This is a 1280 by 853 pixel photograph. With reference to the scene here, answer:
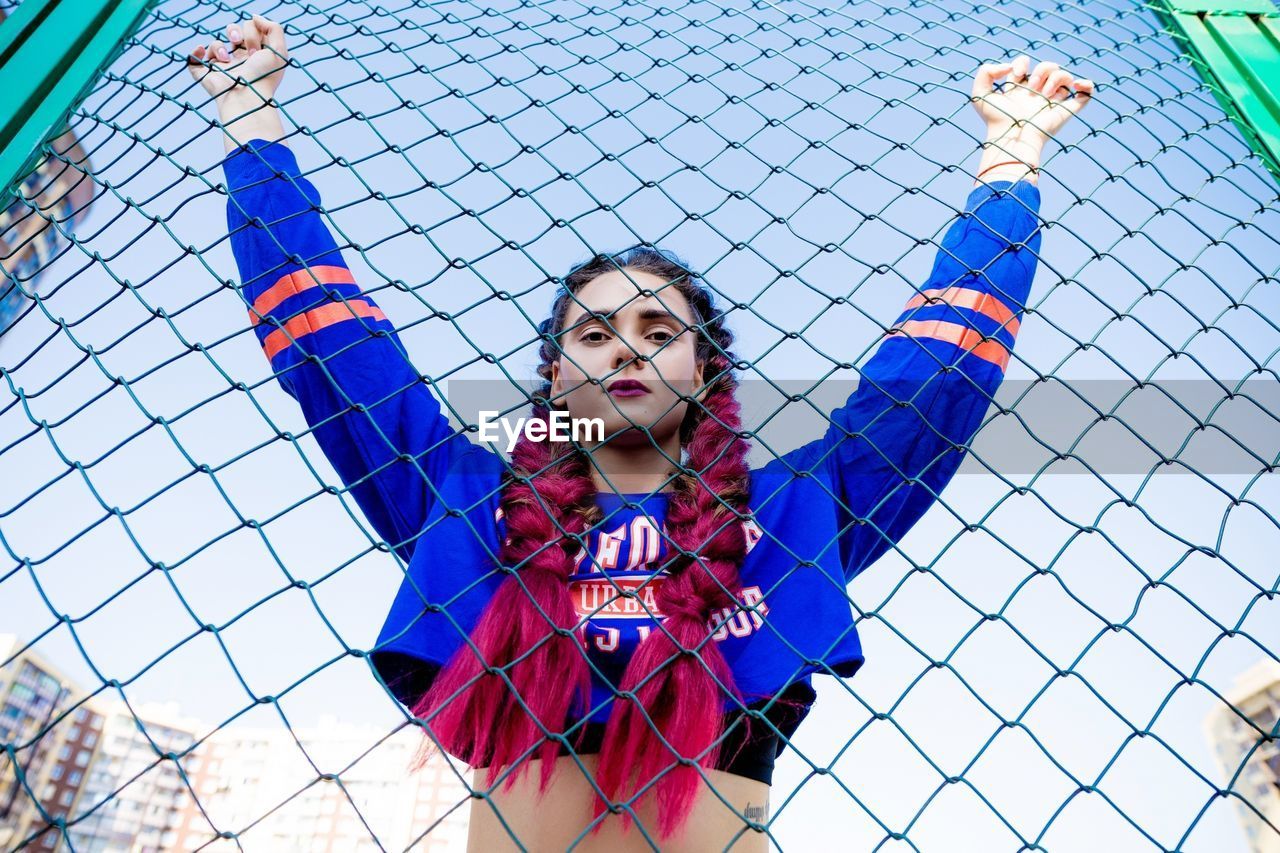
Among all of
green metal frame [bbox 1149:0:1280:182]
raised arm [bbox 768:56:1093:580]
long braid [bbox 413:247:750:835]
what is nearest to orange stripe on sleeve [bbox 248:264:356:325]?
long braid [bbox 413:247:750:835]

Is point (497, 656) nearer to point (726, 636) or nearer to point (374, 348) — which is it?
point (726, 636)

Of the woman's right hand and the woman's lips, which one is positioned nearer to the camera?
the woman's lips

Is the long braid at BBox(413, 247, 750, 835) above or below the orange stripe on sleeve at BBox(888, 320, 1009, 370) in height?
below

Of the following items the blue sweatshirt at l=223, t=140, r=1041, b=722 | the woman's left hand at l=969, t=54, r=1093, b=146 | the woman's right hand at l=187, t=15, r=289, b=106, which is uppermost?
the woman's right hand at l=187, t=15, r=289, b=106

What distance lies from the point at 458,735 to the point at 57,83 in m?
0.95

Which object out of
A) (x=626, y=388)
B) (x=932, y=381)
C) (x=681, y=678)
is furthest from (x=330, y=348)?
(x=932, y=381)

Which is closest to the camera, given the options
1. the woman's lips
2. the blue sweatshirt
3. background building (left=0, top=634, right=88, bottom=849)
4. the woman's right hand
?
the blue sweatshirt

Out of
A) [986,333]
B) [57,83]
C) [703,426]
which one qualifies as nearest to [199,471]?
[57,83]

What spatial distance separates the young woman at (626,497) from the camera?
106cm

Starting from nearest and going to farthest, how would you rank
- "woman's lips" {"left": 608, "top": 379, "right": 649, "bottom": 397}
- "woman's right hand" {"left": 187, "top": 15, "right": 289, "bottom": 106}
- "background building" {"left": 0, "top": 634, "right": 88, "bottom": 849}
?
1. "woman's lips" {"left": 608, "top": 379, "right": 649, "bottom": 397}
2. "woman's right hand" {"left": 187, "top": 15, "right": 289, "bottom": 106}
3. "background building" {"left": 0, "top": 634, "right": 88, "bottom": 849}

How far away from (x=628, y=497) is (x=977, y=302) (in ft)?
1.94

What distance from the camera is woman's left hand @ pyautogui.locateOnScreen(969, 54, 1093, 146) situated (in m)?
1.52

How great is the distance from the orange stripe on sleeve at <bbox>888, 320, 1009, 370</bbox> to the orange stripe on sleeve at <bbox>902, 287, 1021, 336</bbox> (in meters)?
0.03

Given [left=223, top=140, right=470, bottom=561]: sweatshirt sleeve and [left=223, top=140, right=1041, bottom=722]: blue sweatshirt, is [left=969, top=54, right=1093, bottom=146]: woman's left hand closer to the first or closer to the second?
[left=223, top=140, right=1041, bottom=722]: blue sweatshirt
